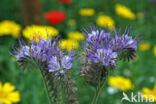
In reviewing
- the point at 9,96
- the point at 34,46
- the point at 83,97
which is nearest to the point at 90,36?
the point at 34,46

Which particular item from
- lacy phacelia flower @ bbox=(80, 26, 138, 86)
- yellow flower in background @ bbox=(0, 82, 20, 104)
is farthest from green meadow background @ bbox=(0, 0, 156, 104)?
yellow flower in background @ bbox=(0, 82, 20, 104)

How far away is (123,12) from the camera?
4613 millimetres

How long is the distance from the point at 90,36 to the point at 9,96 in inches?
40.5

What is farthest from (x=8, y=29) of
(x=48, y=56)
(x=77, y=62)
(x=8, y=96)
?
(x=48, y=56)

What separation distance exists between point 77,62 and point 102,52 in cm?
27

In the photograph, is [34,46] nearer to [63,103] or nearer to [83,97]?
[63,103]

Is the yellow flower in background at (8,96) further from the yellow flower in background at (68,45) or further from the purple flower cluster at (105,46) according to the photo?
the purple flower cluster at (105,46)

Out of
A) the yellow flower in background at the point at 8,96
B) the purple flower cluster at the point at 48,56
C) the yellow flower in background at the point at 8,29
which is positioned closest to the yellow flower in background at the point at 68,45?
the purple flower cluster at the point at 48,56

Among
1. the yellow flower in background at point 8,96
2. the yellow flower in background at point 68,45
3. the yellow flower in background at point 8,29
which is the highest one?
the yellow flower in background at point 8,29

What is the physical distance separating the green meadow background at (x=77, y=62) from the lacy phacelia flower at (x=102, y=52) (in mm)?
66

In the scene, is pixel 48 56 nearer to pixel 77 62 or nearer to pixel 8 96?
pixel 77 62

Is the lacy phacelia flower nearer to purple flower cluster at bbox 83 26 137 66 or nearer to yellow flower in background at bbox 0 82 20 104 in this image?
purple flower cluster at bbox 83 26 137 66

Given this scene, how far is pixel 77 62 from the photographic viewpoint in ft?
4.46

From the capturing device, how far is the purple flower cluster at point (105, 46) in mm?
1100
